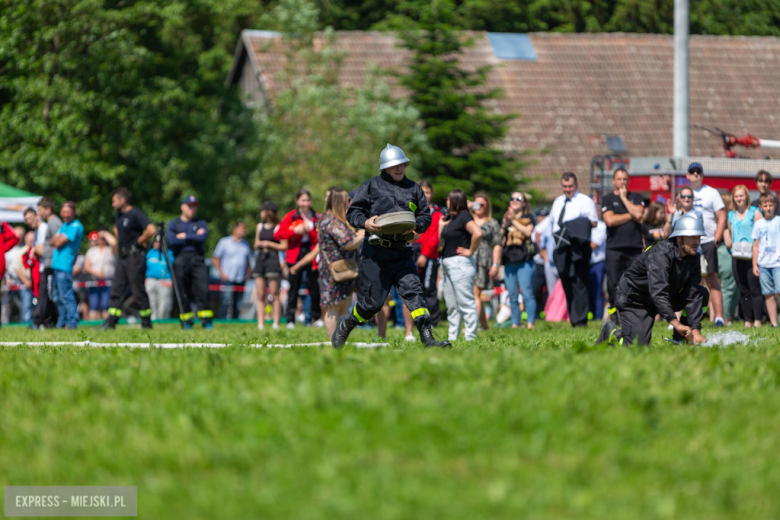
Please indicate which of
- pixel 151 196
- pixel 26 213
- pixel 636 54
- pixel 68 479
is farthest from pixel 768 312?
pixel 636 54

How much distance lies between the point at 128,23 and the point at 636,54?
90.2ft

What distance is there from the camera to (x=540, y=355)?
25.6ft

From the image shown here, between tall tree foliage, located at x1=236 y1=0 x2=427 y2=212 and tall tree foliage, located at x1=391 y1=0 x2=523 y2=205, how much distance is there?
743 millimetres

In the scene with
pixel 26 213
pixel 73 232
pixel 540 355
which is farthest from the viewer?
pixel 26 213

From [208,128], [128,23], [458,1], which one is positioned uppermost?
[458,1]

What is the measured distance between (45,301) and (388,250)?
10.7 metres

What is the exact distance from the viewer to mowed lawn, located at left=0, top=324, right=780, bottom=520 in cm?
464

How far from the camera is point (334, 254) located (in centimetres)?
1209

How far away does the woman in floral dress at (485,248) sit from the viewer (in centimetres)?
1612

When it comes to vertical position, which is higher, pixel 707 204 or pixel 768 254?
pixel 707 204

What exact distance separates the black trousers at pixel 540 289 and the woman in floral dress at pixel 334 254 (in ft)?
27.3

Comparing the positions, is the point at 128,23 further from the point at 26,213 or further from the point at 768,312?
the point at 768,312

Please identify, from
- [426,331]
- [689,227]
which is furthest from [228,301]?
[689,227]

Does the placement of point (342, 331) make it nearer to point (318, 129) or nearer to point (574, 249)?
point (574, 249)
